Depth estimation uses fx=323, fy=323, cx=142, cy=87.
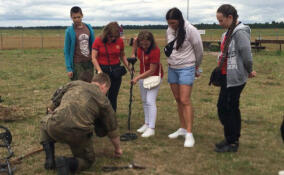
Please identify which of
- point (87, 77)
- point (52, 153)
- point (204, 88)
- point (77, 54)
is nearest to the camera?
point (52, 153)

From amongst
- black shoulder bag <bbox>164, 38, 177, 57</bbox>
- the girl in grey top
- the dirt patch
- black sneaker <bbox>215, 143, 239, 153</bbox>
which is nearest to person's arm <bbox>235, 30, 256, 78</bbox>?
the girl in grey top

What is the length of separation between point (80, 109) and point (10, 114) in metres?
3.30

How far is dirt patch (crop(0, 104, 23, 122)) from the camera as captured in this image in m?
6.17

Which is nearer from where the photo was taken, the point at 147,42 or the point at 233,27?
the point at 233,27

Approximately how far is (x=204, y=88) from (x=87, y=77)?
6290 mm

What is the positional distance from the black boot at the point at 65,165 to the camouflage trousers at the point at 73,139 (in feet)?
0.21

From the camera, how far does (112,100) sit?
5.60m

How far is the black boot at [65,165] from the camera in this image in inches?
139

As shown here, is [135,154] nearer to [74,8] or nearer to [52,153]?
[52,153]

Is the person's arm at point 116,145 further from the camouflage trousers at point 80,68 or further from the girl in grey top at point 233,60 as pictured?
the camouflage trousers at point 80,68

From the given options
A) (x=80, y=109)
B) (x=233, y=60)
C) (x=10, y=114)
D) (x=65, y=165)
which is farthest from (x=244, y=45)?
(x=10, y=114)

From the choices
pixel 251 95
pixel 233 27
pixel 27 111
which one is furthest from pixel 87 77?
pixel 251 95

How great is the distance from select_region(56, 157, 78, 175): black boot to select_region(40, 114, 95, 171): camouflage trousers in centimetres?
6

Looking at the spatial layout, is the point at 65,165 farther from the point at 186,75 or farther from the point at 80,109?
the point at 186,75
